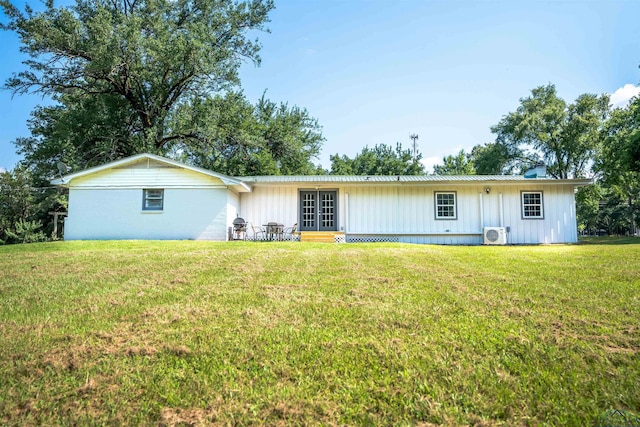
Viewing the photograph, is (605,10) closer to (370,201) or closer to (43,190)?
(370,201)

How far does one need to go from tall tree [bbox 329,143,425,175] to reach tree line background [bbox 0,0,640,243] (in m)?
5.67

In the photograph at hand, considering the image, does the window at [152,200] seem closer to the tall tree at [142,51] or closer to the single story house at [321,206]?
the single story house at [321,206]

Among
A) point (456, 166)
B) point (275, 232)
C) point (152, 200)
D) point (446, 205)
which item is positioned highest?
point (456, 166)

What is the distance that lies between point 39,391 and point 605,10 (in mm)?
15765

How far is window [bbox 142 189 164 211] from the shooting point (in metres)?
13.5

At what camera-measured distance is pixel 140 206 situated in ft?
44.3

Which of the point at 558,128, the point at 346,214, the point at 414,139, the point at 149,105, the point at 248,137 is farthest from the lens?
the point at 414,139

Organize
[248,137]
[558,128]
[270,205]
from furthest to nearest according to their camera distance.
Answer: [558,128], [248,137], [270,205]

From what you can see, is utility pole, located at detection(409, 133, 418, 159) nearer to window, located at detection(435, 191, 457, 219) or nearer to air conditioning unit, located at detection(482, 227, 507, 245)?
window, located at detection(435, 191, 457, 219)

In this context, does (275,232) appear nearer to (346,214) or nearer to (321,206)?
(321,206)

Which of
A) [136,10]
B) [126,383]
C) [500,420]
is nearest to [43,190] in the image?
[136,10]

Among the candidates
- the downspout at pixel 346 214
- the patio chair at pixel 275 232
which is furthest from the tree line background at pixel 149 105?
the downspout at pixel 346 214

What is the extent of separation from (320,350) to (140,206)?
13050 mm

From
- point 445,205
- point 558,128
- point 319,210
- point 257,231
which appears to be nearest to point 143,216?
point 257,231
